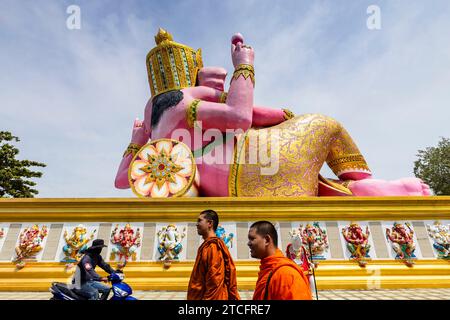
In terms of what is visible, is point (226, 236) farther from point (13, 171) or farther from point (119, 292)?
point (13, 171)

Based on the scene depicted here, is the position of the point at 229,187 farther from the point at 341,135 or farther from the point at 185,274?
the point at 341,135

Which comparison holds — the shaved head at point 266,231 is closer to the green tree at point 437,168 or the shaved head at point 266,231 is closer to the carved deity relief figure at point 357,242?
the carved deity relief figure at point 357,242

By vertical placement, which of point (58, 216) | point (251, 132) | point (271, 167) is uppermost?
point (251, 132)

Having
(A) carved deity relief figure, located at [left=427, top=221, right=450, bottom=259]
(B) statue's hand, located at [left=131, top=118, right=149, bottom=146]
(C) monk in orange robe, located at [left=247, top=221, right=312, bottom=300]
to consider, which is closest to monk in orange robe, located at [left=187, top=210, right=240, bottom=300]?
(C) monk in orange robe, located at [left=247, top=221, right=312, bottom=300]

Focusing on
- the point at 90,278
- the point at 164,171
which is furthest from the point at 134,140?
the point at 90,278

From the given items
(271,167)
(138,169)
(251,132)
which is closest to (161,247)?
(138,169)

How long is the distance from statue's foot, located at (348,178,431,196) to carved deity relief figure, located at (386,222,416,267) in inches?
53.6

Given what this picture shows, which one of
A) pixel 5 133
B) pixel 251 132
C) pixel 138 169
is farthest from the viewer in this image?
pixel 5 133

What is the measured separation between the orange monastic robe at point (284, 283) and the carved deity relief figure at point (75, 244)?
489cm

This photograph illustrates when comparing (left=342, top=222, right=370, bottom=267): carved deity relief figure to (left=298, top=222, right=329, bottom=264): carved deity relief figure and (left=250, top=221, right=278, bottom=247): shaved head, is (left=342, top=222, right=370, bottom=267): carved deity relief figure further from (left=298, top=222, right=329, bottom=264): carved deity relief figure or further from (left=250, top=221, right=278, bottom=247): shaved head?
(left=250, top=221, right=278, bottom=247): shaved head

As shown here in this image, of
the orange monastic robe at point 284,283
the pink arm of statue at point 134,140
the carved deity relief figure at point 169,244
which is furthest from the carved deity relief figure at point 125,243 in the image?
the orange monastic robe at point 284,283
